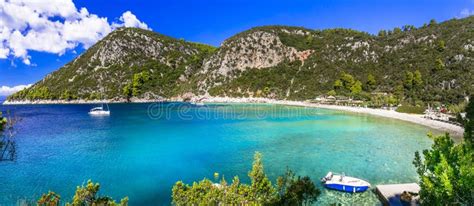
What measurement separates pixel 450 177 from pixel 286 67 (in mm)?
138637

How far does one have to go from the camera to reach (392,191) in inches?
818

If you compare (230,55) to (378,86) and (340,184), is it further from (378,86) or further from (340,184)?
(340,184)

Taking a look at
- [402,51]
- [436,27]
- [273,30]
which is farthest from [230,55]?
[436,27]

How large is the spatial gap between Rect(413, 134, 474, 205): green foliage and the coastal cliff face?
8311 centimetres

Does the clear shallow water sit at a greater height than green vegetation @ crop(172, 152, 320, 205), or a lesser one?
lesser

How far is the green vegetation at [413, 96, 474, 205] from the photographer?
11316mm

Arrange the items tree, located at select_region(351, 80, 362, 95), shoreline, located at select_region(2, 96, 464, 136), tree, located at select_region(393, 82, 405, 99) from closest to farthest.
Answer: shoreline, located at select_region(2, 96, 464, 136) → tree, located at select_region(393, 82, 405, 99) → tree, located at select_region(351, 80, 362, 95)

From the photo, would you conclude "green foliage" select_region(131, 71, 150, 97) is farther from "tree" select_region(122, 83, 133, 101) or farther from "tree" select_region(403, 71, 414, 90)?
"tree" select_region(403, 71, 414, 90)

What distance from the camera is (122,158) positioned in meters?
34.5

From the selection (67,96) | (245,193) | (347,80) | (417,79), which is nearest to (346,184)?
(245,193)

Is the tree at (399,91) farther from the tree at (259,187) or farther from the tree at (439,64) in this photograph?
the tree at (259,187)

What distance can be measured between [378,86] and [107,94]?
136959 millimetres

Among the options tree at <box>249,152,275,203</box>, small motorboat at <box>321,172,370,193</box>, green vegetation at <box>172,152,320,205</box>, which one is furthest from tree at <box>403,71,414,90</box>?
tree at <box>249,152,275,203</box>

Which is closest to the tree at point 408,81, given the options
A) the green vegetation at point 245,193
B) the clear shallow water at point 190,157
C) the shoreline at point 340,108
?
the shoreline at point 340,108
